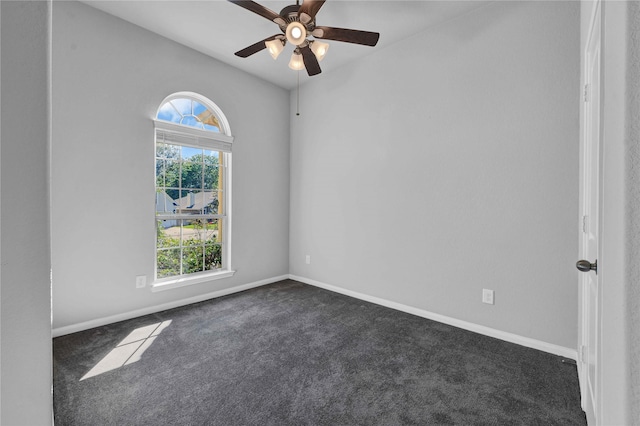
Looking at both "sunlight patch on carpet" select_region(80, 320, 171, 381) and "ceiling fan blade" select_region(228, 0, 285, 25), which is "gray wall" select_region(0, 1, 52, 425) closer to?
"ceiling fan blade" select_region(228, 0, 285, 25)

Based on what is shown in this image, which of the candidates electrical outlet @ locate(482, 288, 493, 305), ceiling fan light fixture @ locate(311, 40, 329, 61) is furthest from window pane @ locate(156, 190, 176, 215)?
electrical outlet @ locate(482, 288, 493, 305)

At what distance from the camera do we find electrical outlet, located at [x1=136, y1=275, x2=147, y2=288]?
2888 millimetres

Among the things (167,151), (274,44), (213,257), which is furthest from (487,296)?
(167,151)

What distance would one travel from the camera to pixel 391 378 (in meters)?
1.88

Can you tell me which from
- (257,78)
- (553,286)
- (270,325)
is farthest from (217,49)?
(553,286)

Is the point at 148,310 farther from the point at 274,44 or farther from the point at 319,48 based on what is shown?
the point at 319,48

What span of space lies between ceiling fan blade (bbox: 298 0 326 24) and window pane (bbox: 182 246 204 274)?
8.85ft

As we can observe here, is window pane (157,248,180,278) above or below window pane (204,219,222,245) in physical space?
below

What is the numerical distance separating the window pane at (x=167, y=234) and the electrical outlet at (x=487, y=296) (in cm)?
322

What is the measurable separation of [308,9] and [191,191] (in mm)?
2350

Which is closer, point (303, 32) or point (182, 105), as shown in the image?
point (303, 32)

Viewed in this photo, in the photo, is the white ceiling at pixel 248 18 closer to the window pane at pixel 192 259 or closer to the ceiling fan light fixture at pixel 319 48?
the ceiling fan light fixture at pixel 319 48

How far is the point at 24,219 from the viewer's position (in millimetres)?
605

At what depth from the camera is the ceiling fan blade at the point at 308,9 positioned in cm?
185
